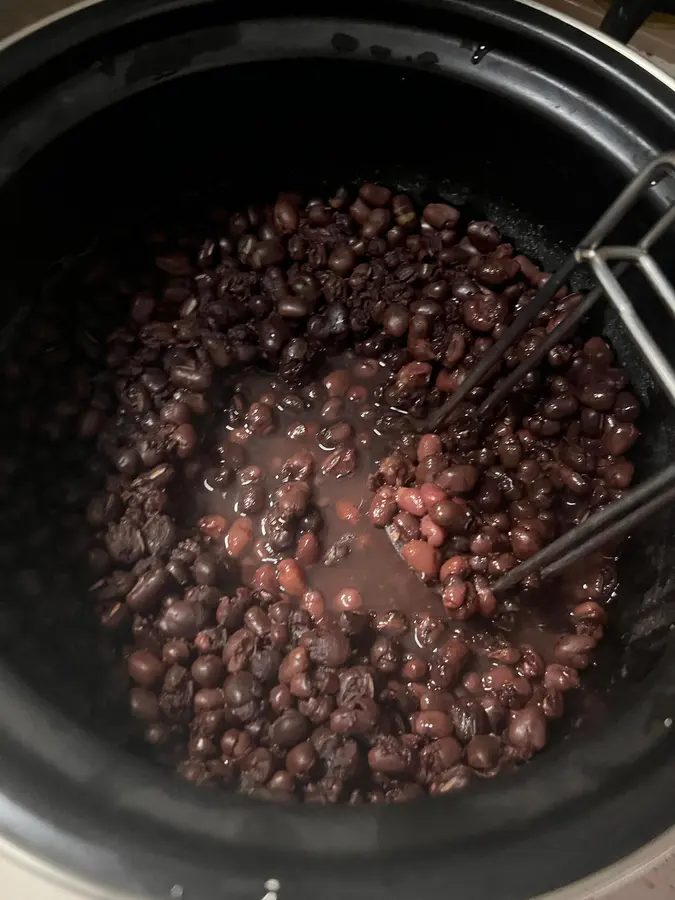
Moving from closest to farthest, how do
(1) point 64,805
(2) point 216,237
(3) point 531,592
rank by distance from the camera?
(1) point 64,805
(3) point 531,592
(2) point 216,237

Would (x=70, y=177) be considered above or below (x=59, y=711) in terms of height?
above

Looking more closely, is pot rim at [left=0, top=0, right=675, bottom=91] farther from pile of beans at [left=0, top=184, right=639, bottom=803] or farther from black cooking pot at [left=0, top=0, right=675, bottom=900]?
pile of beans at [left=0, top=184, right=639, bottom=803]

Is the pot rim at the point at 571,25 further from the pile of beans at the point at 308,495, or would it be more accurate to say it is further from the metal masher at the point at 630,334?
the pile of beans at the point at 308,495

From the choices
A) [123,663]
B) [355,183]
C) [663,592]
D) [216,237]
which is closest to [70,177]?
[216,237]

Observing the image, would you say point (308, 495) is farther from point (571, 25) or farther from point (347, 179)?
point (571, 25)

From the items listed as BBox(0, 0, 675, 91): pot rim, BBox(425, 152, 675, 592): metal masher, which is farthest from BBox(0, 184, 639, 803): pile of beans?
BBox(0, 0, 675, 91): pot rim

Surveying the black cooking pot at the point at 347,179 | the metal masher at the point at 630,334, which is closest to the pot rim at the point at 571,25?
the black cooking pot at the point at 347,179

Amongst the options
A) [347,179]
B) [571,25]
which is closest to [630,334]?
[571,25]

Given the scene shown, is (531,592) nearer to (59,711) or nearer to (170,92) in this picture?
(59,711)
